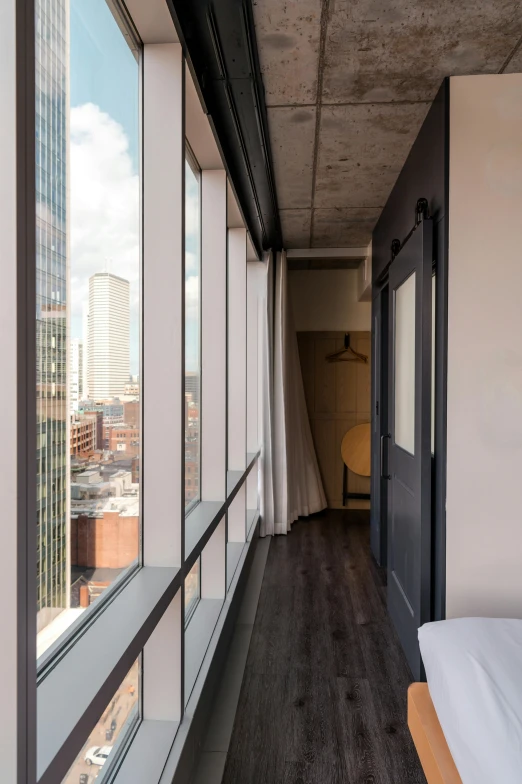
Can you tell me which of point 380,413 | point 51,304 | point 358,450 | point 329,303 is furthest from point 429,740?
point 329,303

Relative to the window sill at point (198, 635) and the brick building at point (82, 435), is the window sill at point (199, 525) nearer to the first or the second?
the window sill at point (198, 635)

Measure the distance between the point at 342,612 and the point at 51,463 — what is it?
2.60 m

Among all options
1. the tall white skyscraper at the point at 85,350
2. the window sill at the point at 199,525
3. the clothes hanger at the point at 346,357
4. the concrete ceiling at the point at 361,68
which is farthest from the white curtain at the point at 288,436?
the tall white skyscraper at the point at 85,350

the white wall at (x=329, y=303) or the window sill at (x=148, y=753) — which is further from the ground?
the white wall at (x=329, y=303)

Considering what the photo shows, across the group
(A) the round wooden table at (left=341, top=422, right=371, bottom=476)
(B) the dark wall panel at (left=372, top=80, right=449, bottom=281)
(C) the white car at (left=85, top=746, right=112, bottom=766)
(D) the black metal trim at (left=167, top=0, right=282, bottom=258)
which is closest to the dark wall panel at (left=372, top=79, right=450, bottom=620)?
(B) the dark wall panel at (left=372, top=80, right=449, bottom=281)

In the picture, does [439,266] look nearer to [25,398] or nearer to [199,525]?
[199,525]

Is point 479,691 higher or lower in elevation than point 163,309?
lower

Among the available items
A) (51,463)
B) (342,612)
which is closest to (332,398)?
(342,612)

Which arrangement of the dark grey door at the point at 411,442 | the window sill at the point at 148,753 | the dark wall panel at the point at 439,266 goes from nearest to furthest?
the window sill at the point at 148,753 → the dark wall panel at the point at 439,266 → the dark grey door at the point at 411,442

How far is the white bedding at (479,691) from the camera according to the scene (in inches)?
47.8

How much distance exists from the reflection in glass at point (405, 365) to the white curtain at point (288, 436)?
1916 millimetres

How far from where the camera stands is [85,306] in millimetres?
1298

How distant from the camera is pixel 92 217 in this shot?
135 centimetres

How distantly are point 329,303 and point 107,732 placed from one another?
519 cm
